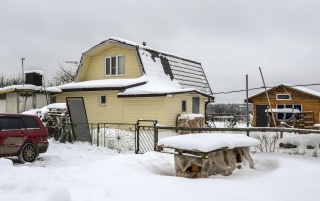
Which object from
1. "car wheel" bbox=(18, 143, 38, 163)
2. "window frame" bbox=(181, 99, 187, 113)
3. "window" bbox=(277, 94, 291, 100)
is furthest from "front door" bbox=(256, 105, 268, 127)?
"car wheel" bbox=(18, 143, 38, 163)

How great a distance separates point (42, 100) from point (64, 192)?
1896cm

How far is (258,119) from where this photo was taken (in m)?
29.0

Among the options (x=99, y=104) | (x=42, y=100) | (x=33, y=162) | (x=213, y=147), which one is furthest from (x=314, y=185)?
(x=42, y=100)

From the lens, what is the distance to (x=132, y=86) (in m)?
19.8

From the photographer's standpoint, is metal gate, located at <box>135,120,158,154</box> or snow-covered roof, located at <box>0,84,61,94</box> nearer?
metal gate, located at <box>135,120,158,154</box>

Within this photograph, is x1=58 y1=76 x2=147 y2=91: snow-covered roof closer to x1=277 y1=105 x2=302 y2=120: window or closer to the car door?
the car door

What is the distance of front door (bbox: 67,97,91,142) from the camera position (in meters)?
17.3

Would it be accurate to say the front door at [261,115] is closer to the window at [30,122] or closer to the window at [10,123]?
the window at [30,122]

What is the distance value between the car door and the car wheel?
10.1 inches

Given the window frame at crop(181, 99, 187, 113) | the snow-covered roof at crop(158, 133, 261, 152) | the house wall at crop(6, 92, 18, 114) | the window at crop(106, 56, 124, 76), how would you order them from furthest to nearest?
the window at crop(106, 56, 124, 76) → the house wall at crop(6, 92, 18, 114) → the window frame at crop(181, 99, 187, 113) → the snow-covered roof at crop(158, 133, 261, 152)

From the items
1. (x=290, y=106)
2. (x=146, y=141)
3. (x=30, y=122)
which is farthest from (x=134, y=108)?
(x=290, y=106)

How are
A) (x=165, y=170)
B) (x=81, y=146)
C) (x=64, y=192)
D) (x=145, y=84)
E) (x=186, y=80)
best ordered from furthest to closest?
(x=186, y=80), (x=145, y=84), (x=81, y=146), (x=165, y=170), (x=64, y=192)

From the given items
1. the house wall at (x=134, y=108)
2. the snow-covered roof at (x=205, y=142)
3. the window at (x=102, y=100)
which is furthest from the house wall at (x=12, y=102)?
the snow-covered roof at (x=205, y=142)

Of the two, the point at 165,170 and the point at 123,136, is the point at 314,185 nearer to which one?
the point at 165,170
